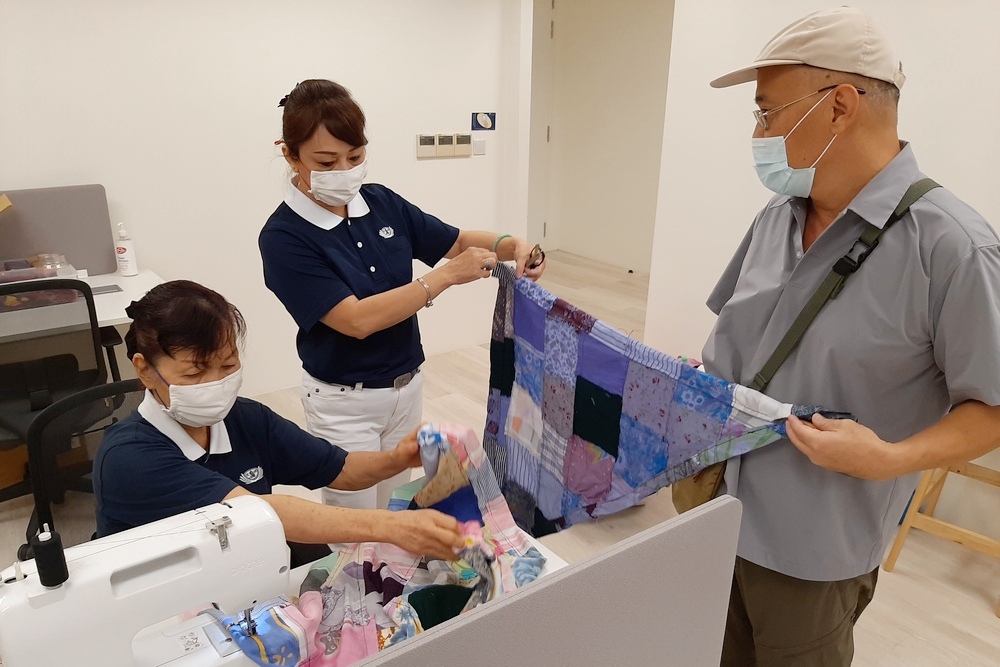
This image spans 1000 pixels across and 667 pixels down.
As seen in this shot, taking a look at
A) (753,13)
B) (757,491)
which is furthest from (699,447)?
(753,13)

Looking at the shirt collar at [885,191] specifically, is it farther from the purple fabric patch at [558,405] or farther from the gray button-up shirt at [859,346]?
the purple fabric patch at [558,405]

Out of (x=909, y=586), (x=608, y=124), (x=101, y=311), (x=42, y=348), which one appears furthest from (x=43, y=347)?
(x=608, y=124)

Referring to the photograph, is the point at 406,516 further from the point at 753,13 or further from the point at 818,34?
the point at 753,13

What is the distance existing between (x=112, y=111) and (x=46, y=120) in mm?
262

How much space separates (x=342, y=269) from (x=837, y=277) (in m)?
1.12

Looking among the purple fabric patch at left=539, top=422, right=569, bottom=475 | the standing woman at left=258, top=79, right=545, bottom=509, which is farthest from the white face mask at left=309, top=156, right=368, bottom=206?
the purple fabric patch at left=539, top=422, right=569, bottom=475

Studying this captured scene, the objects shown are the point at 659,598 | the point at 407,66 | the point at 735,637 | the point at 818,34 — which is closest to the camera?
the point at 659,598

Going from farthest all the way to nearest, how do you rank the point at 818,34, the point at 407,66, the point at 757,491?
1. the point at 407,66
2. the point at 757,491
3. the point at 818,34

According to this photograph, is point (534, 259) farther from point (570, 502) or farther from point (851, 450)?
point (851, 450)

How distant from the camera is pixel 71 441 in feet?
5.43

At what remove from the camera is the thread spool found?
0.78m

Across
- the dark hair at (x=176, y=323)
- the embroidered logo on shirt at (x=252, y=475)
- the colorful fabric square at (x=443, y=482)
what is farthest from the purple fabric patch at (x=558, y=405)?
the dark hair at (x=176, y=323)

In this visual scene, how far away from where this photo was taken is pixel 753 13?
2.87 meters

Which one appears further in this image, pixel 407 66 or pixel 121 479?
pixel 407 66
